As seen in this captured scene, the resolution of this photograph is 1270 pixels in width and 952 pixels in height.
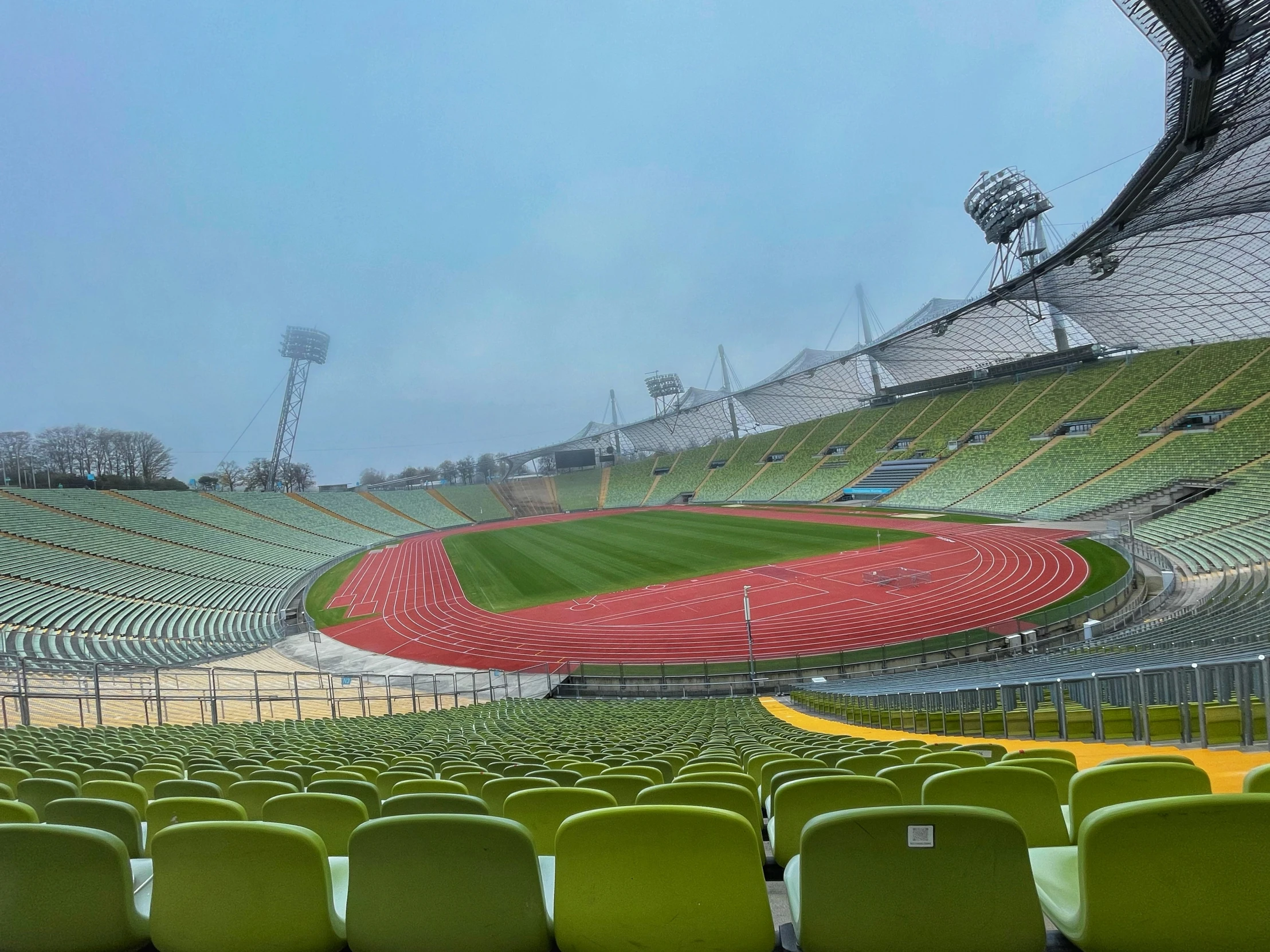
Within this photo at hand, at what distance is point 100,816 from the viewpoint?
8.24ft

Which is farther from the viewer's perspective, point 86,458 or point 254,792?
point 86,458

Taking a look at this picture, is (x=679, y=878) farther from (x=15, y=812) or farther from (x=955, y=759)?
(x=955, y=759)

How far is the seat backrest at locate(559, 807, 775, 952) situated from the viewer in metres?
1.70

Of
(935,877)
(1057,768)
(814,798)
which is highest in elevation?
(935,877)

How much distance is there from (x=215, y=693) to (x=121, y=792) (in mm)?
13624

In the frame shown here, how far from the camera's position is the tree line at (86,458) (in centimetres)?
6844

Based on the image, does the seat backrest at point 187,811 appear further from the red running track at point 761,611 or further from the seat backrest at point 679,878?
the red running track at point 761,611

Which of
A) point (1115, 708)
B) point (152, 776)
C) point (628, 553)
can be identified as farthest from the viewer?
point (628, 553)

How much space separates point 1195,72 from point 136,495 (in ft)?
207

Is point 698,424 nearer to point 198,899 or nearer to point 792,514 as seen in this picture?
point 792,514

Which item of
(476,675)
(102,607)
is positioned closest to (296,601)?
(102,607)

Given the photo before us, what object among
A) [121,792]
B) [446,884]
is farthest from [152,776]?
[446,884]

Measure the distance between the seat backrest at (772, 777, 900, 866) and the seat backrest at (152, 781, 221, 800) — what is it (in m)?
3.06

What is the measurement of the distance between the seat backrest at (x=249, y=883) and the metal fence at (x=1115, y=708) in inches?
269
